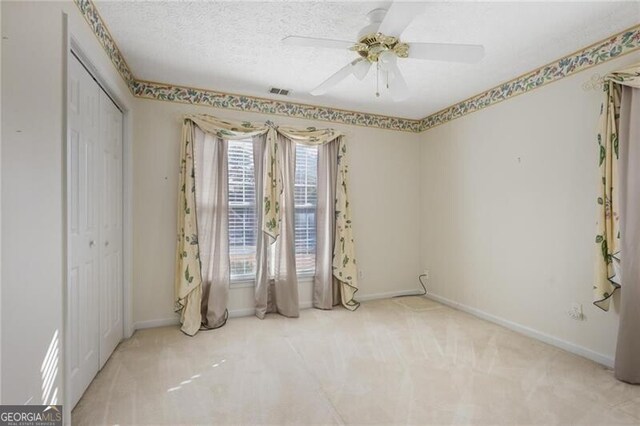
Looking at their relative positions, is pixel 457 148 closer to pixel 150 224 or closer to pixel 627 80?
pixel 627 80

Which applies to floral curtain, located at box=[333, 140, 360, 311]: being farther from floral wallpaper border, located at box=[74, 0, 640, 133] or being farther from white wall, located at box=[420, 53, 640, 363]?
white wall, located at box=[420, 53, 640, 363]

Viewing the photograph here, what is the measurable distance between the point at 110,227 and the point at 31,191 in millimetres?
1345

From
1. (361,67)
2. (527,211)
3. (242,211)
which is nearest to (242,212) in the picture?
(242,211)

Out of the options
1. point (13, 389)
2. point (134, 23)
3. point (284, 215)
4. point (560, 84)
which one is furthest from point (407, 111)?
point (13, 389)

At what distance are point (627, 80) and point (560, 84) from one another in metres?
0.55

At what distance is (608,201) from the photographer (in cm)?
222

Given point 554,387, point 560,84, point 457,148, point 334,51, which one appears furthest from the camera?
point 457,148

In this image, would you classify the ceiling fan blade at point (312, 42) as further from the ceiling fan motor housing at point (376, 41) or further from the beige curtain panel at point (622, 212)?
the beige curtain panel at point (622, 212)

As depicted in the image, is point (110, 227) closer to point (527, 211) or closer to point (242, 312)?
point (242, 312)

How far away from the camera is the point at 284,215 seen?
3.50m

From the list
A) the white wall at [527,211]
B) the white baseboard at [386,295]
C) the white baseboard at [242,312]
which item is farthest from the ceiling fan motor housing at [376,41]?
the white baseboard at [386,295]

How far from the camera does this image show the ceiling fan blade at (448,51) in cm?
172

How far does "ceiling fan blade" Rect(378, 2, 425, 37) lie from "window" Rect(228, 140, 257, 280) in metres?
2.09

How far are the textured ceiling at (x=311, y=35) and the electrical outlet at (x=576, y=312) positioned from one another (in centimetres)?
209
